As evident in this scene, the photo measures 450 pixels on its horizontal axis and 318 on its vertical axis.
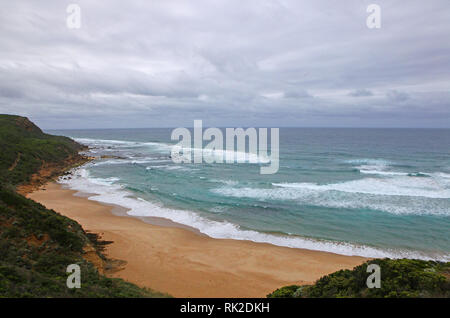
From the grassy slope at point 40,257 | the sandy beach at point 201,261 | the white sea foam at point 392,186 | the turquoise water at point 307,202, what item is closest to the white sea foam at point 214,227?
the turquoise water at point 307,202

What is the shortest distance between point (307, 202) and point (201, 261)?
1541 centimetres

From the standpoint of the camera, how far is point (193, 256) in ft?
53.2

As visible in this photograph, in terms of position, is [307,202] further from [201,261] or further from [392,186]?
[201,261]

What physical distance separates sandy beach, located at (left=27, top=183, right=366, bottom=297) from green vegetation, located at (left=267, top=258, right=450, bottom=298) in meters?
3.49

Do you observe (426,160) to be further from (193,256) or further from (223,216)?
(193,256)

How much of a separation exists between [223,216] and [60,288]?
16.3 metres

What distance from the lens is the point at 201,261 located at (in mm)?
15539

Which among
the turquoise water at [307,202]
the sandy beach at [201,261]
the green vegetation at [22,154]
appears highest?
the green vegetation at [22,154]

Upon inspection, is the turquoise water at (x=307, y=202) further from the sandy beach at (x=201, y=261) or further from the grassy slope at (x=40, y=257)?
the grassy slope at (x=40, y=257)

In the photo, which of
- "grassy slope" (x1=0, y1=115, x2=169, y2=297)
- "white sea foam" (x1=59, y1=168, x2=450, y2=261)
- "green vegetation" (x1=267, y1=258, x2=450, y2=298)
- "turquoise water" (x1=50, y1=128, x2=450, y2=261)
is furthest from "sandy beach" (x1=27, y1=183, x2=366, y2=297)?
"green vegetation" (x1=267, y1=258, x2=450, y2=298)

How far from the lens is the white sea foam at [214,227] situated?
56.5 ft

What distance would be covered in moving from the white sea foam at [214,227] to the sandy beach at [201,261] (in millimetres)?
927
